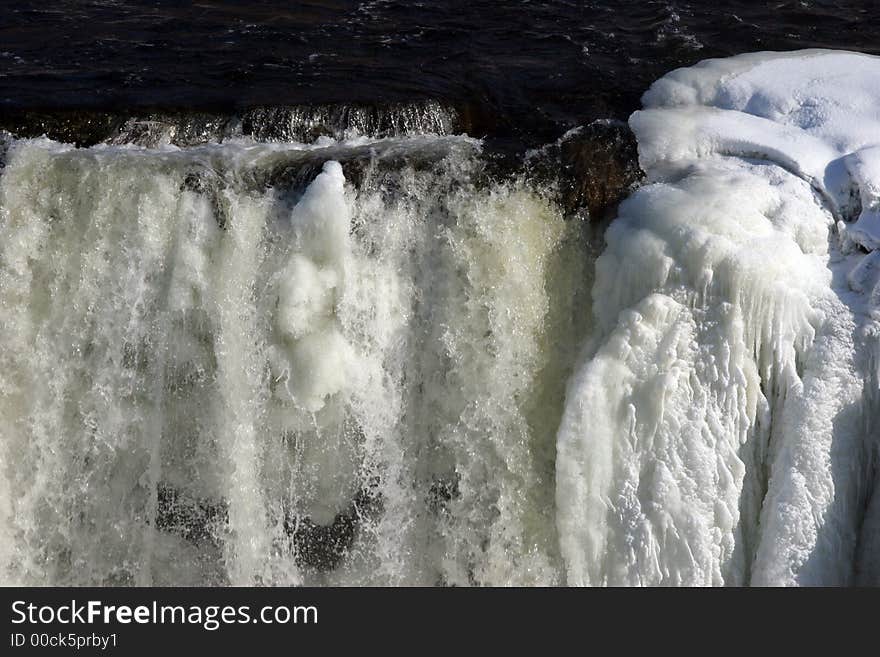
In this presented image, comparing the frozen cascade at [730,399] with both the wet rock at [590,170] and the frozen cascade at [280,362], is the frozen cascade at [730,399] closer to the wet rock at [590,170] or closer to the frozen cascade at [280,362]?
the wet rock at [590,170]

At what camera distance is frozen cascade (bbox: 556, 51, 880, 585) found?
577cm

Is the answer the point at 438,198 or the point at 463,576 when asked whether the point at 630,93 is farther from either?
the point at 463,576

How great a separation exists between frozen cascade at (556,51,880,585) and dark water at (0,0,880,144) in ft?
5.02

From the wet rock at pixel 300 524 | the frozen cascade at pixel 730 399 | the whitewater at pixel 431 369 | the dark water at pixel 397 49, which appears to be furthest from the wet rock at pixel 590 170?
the wet rock at pixel 300 524

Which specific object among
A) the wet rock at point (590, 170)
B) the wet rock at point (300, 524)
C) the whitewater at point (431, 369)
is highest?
the wet rock at point (590, 170)

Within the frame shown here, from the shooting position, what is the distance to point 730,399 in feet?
19.1

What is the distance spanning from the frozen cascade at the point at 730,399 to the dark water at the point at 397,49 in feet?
5.02

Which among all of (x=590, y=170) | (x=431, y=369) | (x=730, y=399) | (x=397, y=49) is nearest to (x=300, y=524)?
(x=431, y=369)

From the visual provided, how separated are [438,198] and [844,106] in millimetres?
2464

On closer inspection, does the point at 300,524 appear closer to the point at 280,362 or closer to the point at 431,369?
the point at 280,362

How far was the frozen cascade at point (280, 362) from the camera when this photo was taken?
6.08 meters

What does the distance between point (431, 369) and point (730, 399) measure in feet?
5.06

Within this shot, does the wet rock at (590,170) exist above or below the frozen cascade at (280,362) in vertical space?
above

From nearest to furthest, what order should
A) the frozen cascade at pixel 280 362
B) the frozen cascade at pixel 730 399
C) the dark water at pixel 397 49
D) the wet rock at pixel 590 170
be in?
the frozen cascade at pixel 730 399 → the frozen cascade at pixel 280 362 → the wet rock at pixel 590 170 → the dark water at pixel 397 49
